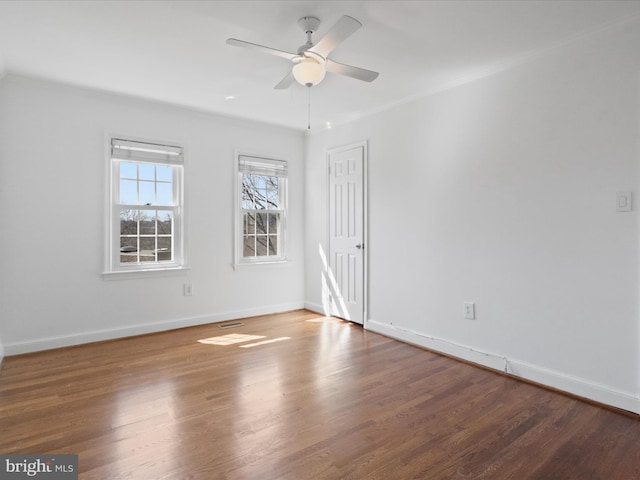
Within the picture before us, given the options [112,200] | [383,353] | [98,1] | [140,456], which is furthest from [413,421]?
[112,200]

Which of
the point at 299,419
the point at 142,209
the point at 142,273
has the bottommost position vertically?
the point at 299,419

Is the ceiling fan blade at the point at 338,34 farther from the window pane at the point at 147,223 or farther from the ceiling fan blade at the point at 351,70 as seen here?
the window pane at the point at 147,223

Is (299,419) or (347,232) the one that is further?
(347,232)

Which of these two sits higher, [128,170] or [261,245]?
[128,170]

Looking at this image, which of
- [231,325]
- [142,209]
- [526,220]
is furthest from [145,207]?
[526,220]

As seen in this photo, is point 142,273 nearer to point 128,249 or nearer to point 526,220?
point 128,249

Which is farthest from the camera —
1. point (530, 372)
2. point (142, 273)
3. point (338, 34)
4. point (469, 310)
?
point (142, 273)

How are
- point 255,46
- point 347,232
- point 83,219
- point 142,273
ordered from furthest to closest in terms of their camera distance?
1. point 347,232
2. point 142,273
3. point 83,219
4. point 255,46

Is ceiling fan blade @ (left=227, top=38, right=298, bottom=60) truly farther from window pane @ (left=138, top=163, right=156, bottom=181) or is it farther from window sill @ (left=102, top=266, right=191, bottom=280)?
window sill @ (left=102, top=266, right=191, bottom=280)

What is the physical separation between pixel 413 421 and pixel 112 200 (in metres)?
3.54

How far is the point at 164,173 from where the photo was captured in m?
4.25

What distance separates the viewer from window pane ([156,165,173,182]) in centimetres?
420

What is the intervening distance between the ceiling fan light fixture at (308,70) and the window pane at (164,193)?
2433 millimetres

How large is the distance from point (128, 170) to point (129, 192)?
24 centimetres
